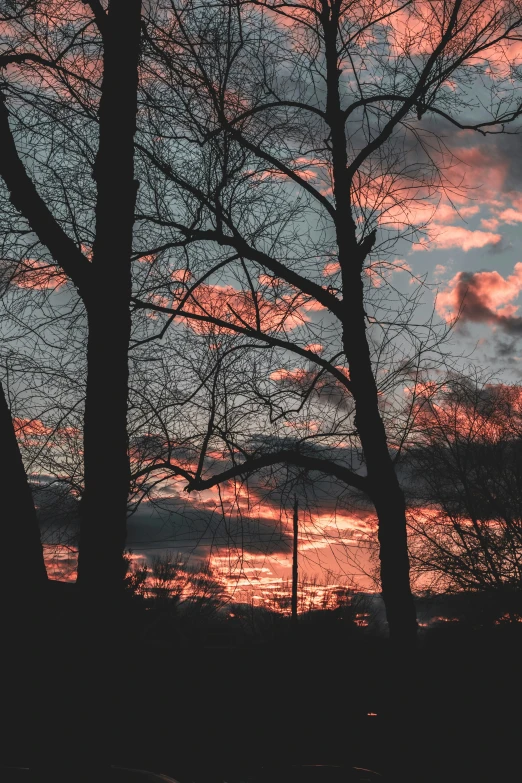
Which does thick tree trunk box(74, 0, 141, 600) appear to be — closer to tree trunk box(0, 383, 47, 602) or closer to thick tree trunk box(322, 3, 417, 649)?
tree trunk box(0, 383, 47, 602)

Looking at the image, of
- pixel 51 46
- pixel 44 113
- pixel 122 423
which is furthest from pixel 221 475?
pixel 51 46

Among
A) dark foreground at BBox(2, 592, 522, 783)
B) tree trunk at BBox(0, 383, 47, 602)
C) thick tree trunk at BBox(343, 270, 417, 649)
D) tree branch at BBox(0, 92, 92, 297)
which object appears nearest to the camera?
tree trunk at BBox(0, 383, 47, 602)

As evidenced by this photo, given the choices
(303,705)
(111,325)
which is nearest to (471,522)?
(303,705)

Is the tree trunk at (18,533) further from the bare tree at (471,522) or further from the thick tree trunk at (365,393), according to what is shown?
the bare tree at (471,522)

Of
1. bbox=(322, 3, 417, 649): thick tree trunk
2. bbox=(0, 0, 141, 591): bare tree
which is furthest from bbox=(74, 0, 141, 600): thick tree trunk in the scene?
bbox=(322, 3, 417, 649): thick tree trunk

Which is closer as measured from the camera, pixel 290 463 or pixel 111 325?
pixel 111 325

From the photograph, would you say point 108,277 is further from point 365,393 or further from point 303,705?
point 303,705

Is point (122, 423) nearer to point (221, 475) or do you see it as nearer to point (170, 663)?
point (221, 475)

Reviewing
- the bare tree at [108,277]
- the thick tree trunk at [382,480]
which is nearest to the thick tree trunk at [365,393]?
the thick tree trunk at [382,480]

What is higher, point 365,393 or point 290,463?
point 365,393

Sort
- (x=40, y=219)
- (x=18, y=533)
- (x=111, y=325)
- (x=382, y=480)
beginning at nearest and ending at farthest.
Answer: (x=18, y=533)
(x=111, y=325)
(x=40, y=219)
(x=382, y=480)

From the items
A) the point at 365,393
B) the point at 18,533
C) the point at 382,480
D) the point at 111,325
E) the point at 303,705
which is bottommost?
the point at 303,705

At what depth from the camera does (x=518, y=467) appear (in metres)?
21.0

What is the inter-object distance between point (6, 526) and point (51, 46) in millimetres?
4304
